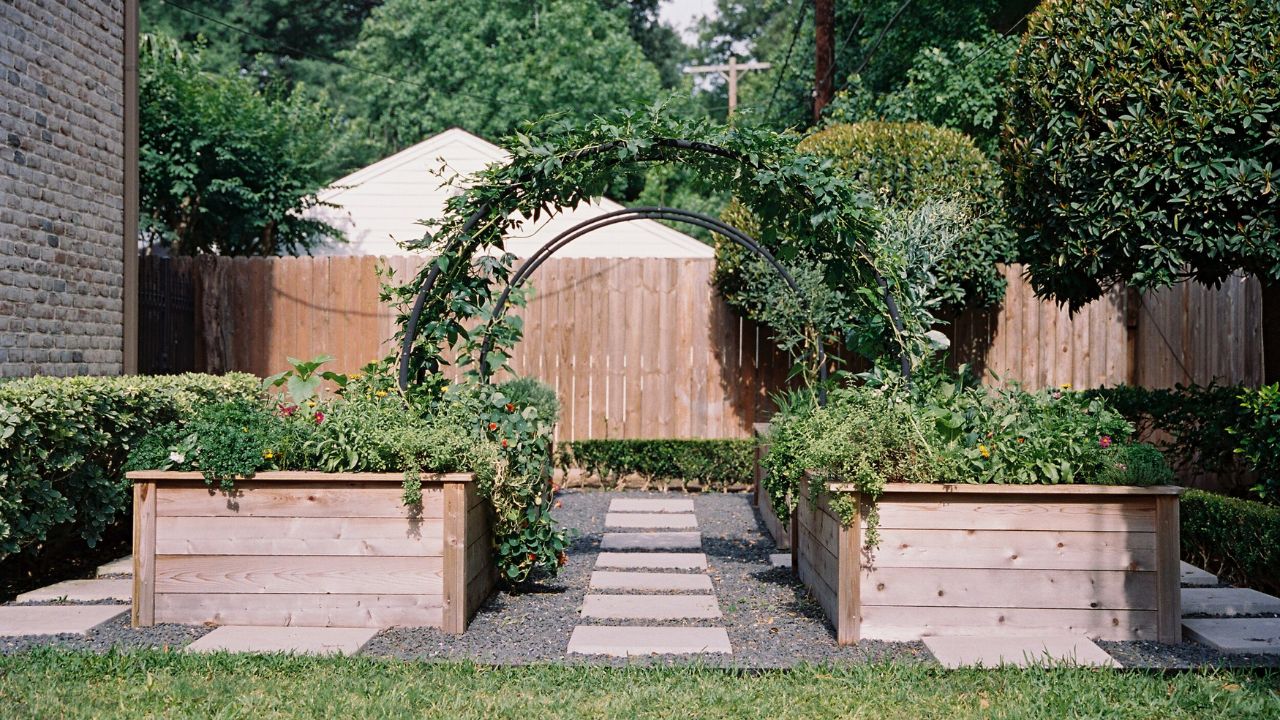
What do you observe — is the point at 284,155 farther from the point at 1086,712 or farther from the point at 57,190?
the point at 1086,712

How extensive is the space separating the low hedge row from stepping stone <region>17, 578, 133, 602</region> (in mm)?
4269

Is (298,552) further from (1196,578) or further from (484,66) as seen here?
(484,66)

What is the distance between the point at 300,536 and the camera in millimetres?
4152

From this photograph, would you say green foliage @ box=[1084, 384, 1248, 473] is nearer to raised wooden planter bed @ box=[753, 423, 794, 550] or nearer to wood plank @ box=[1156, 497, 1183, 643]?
wood plank @ box=[1156, 497, 1183, 643]

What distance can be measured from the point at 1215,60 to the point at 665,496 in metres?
4.96

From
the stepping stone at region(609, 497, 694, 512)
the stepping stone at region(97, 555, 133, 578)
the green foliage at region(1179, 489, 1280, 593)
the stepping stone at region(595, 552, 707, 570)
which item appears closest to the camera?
the green foliage at region(1179, 489, 1280, 593)

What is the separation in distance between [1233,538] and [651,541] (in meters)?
3.12

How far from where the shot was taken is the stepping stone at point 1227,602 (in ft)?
14.7

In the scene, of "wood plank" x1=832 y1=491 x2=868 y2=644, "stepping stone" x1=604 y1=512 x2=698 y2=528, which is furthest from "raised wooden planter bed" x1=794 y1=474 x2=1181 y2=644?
"stepping stone" x1=604 y1=512 x2=698 y2=528

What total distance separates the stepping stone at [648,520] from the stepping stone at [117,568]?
112 inches

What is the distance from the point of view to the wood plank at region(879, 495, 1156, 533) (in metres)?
3.98

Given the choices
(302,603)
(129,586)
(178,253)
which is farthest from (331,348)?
(302,603)

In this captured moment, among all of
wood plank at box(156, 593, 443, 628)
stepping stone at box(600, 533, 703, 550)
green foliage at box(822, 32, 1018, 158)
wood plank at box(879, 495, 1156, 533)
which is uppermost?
green foliage at box(822, 32, 1018, 158)

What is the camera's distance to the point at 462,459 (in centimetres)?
424
